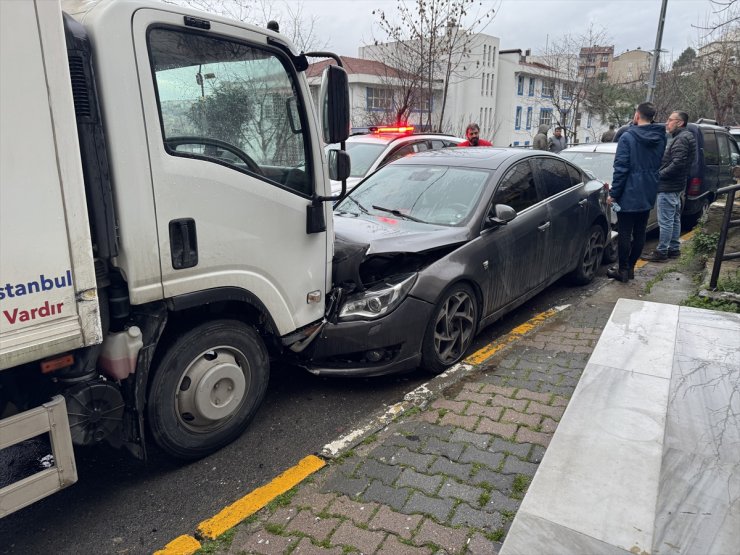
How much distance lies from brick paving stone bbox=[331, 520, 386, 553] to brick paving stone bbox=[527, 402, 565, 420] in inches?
60.0

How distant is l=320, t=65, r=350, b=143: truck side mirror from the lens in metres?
3.25

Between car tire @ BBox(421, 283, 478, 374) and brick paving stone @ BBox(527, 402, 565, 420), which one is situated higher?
car tire @ BBox(421, 283, 478, 374)

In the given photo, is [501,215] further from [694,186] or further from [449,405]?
[694,186]

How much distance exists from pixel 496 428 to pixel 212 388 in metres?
1.78

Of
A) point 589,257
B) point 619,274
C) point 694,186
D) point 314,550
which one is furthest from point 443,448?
point 694,186

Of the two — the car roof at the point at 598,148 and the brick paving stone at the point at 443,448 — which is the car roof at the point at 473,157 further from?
the car roof at the point at 598,148

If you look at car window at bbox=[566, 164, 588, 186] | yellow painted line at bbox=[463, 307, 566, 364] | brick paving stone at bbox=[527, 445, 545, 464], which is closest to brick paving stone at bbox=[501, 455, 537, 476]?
brick paving stone at bbox=[527, 445, 545, 464]

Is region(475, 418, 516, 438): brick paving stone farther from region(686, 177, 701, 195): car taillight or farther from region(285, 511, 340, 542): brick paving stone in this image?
region(686, 177, 701, 195): car taillight

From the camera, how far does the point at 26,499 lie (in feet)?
7.70

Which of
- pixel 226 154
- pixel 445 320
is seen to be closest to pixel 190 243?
pixel 226 154

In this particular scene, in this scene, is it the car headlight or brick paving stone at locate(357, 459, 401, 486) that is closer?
brick paving stone at locate(357, 459, 401, 486)

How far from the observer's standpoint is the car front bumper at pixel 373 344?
381cm

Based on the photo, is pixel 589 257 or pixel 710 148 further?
pixel 710 148

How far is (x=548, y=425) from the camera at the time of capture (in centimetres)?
343
